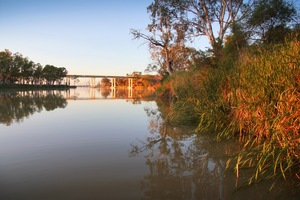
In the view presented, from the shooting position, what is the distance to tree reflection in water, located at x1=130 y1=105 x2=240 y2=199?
210cm

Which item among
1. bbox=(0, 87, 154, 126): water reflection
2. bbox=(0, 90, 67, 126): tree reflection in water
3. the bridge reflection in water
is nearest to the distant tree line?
the bridge reflection in water

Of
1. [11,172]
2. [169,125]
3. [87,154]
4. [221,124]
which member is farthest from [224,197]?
[169,125]

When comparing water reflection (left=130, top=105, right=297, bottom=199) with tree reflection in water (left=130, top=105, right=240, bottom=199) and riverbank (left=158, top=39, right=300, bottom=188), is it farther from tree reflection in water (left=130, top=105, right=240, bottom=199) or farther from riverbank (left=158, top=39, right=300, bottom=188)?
riverbank (left=158, top=39, right=300, bottom=188)

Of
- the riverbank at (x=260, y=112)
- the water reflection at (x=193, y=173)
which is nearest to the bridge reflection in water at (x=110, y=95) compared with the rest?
the riverbank at (x=260, y=112)

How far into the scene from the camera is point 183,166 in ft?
9.04

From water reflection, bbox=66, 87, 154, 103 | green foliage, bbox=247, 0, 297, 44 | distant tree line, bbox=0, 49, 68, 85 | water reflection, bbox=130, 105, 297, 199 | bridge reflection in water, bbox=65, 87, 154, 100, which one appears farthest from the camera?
distant tree line, bbox=0, 49, 68, 85

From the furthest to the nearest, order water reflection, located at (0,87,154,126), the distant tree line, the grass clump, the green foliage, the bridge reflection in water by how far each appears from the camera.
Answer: the distant tree line, the bridge reflection in water, the green foliage, water reflection, located at (0,87,154,126), the grass clump

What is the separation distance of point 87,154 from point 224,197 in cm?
198

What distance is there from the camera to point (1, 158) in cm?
302

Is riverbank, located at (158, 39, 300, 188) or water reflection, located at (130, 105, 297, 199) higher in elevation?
riverbank, located at (158, 39, 300, 188)

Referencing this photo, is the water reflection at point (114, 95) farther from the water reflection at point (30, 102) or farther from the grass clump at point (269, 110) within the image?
the grass clump at point (269, 110)

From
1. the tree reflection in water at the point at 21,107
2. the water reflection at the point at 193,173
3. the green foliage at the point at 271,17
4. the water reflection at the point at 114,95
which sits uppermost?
the green foliage at the point at 271,17

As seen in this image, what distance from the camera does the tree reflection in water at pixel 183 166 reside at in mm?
2104

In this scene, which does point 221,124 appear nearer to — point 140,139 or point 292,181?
Result: point 140,139
